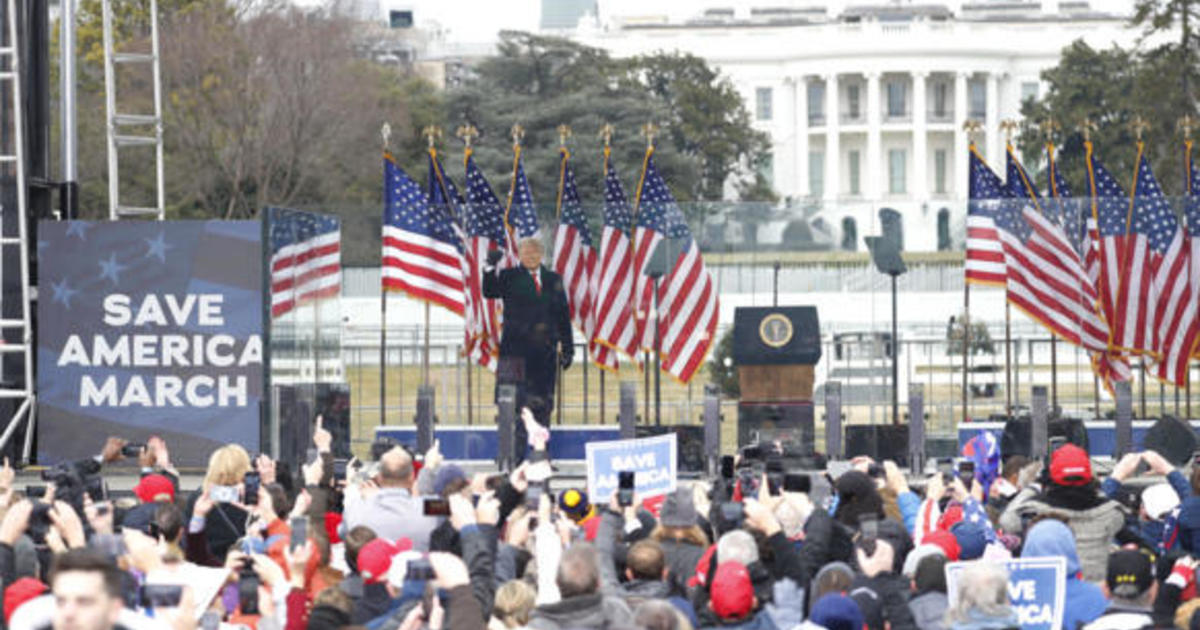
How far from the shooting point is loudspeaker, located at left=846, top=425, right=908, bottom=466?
77.5 ft

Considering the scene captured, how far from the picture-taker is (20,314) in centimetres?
2339

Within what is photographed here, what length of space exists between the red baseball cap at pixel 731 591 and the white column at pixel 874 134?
395ft

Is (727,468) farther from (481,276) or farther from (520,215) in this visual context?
(520,215)

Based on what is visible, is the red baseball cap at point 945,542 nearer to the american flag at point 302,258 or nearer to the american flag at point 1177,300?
the american flag at point 302,258

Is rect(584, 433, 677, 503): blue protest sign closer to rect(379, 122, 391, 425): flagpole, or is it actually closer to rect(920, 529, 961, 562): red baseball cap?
rect(920, 529, 961, 562): red baseball cap

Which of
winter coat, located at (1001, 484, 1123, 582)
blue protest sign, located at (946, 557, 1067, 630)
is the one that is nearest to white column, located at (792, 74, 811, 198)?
winter coat, located at (1001, 484, 1123, 582)

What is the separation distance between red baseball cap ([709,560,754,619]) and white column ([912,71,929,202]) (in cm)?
12045

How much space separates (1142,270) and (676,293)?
4.53 m

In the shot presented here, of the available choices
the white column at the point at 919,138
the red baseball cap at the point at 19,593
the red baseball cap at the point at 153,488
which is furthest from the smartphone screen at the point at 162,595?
the white column at the point at 919,138

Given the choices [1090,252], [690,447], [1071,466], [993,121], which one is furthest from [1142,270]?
[993,121]

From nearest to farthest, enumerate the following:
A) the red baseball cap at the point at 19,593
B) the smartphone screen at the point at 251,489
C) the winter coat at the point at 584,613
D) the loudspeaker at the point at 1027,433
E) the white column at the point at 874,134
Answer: the winter coat at the point at 584,613
the red baseball cap at the point at 19,593
the smartphone screen at the point at 251,489
the loudspeaker at the point at 1027,433
the white column at the point at 874,134

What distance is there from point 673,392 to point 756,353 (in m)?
1.78

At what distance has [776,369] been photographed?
24359 mm

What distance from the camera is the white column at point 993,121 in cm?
12412
